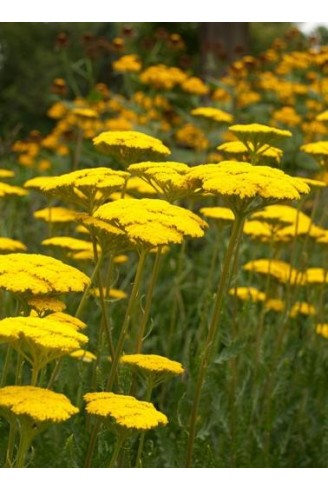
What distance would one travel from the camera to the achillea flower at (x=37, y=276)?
212 cm

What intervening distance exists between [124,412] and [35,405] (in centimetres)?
27

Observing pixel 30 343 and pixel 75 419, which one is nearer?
pixel 30 343

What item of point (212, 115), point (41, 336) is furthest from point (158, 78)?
point (41, 336)

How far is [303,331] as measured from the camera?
→ 4480 millimetres

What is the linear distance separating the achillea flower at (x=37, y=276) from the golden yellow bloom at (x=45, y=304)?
2 cm

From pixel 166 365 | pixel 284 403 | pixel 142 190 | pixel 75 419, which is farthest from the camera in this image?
pixel 284 403

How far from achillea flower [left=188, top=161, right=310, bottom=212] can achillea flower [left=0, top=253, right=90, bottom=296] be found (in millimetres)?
376

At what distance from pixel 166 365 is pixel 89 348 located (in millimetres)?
1451

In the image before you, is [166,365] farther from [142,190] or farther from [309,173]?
[309,173]

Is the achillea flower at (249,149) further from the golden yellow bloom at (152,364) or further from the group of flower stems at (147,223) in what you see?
the golden yellow bloom at (152,364)

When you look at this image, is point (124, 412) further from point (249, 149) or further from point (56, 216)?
point (56, 216)

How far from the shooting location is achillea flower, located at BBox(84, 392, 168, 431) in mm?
2014

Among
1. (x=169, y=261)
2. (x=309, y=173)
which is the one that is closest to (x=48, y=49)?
(x=309, y=173)

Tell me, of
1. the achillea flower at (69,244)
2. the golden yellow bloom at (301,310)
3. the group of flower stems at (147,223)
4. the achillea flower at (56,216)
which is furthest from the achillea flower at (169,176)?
the golden yellow bloom at (301,310)
